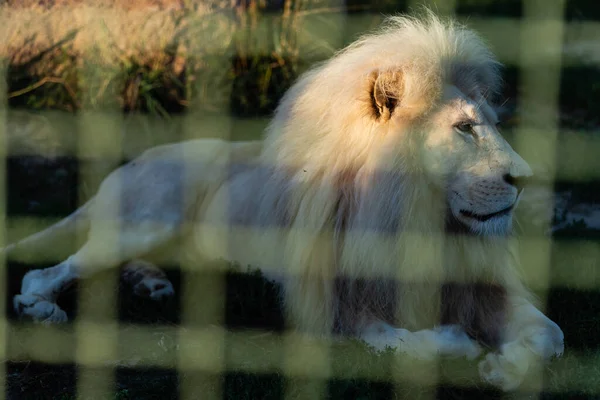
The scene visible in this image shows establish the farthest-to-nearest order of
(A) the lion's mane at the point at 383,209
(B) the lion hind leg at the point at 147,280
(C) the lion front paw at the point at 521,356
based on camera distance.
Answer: (B) the lion hind leg at the point at 147,280 < (A) the lion's mane at the point at 383,209 < (C) the lion front paw at the point at 521,356

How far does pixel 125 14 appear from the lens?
3086 mm

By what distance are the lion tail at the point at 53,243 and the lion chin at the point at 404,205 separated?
0.54m

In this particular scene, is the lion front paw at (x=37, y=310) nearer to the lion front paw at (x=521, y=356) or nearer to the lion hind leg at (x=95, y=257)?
the lion hind leg at (x=95, y=257)

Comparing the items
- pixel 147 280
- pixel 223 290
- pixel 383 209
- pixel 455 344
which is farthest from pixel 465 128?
pixel 147 280

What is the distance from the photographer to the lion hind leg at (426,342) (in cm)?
184

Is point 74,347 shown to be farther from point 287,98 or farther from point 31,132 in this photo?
point 31,132

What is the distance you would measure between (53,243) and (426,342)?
1.08 metres

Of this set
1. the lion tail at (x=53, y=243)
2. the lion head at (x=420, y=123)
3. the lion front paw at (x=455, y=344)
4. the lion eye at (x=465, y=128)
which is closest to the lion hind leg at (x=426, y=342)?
the lion front paw at (x=455, y=344)

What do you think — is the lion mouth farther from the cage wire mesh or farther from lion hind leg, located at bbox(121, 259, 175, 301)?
lion hind leg, located at bbox(121, 259, 175, 301)

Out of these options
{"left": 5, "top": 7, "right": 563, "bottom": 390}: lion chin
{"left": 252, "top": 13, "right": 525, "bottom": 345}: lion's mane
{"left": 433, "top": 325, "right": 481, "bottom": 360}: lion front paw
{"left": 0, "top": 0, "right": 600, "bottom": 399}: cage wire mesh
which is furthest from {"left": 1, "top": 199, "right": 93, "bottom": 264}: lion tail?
{"left": 433, "top": 325, "right": 481, "bottom": 360}: lion front paw

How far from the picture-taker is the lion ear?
1.93 metres

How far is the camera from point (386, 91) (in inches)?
76.1

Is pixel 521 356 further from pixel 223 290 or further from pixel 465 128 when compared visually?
pixel 223 290

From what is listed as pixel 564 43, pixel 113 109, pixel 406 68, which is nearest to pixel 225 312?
pixel 406 68
